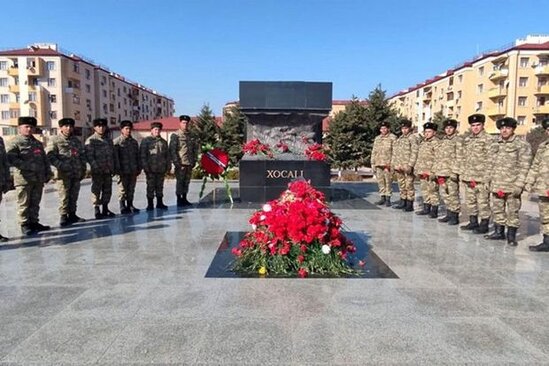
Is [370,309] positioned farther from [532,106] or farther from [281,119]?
[532,106]

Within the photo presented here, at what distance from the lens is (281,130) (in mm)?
8750

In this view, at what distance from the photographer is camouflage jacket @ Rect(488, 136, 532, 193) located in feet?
16.3

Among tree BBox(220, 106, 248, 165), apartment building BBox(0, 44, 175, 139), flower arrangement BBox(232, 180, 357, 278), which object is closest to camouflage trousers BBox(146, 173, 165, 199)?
flower arrangement BBox(232, 180, 357, 278)

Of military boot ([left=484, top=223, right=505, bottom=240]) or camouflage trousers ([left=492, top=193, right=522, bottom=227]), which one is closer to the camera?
camouflage trousers ([left=492, top=193, right=522, bottom=227])

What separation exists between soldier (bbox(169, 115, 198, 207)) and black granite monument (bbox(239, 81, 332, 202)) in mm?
1041

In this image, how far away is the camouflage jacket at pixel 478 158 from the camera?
5.59m

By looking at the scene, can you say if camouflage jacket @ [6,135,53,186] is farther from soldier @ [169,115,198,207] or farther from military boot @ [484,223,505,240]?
military boot @ [484,223,505,240]

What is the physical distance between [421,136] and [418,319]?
5483 millimetres

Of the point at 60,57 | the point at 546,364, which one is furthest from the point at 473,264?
the point at 60,57

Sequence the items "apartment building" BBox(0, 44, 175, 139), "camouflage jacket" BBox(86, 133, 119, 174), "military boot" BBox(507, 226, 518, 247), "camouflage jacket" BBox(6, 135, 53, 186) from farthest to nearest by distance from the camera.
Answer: "apartment building" BBox(0, 44, 175, 139) < "camouflage jacket" BBox(86, 133, 119, 174) < "camouflage jacket" BBox(6, 135, 53, 186) < "military boot" BBox(507, 226, 518, 247)

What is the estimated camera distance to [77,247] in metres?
4.66

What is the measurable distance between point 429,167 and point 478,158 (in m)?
1.23

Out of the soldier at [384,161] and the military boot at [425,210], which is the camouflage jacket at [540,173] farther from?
the soldier at [384,161]

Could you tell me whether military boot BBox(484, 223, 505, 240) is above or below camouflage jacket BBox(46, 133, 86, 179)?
below
